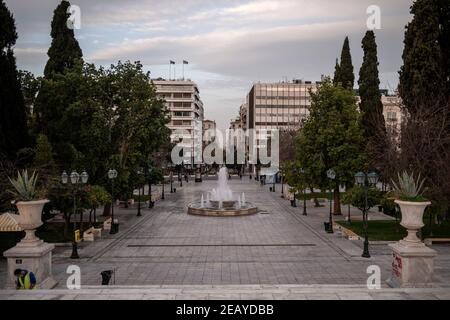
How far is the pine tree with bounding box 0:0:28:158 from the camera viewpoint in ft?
78.9

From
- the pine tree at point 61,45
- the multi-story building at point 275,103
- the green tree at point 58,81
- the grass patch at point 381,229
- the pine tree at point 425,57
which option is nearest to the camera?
the grass patch at point 381,229

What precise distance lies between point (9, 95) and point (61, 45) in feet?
37.3

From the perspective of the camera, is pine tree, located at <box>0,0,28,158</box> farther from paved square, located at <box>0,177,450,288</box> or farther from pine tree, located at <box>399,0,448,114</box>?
pine tree, located at <box>399,0,448,114</box>

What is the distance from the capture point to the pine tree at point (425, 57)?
2800 centimetres

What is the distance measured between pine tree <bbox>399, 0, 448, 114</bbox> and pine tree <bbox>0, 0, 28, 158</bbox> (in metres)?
23.8

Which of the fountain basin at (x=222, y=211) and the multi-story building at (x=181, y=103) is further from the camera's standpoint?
the multi-story building at (x=181, y=103)

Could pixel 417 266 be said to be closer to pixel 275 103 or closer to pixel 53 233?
pixel 53 233

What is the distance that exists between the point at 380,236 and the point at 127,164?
1898 cm

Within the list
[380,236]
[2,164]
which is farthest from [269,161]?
[2,164]

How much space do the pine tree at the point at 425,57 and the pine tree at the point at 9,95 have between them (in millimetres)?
23773

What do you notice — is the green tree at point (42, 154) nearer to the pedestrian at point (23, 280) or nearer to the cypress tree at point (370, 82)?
the pedestrian at point (23, 280)

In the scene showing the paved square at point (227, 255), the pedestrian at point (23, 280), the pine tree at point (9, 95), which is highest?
the pine tree at point (9, 95)

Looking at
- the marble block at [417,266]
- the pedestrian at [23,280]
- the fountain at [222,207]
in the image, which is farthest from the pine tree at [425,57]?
the pedestrian at [23,280]

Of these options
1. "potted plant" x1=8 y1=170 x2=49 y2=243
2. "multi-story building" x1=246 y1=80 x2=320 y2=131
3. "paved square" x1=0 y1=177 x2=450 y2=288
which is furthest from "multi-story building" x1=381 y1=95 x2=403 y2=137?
"multi-story building" x1=246 y1=80 x2=320 y2=131
